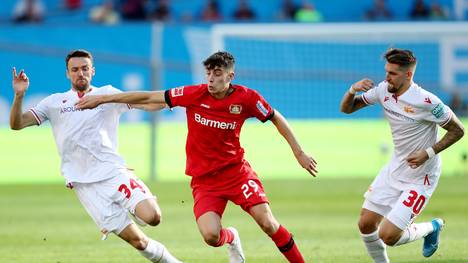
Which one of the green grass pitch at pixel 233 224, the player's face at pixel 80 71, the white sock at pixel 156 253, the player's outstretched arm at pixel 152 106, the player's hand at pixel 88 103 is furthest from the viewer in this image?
the green grass pitch at pixel 233 224

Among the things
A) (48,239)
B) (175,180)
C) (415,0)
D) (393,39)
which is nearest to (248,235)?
(48,239)

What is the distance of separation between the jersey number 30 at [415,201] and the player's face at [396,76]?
3.66 ft

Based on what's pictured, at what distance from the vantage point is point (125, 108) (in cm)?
1221

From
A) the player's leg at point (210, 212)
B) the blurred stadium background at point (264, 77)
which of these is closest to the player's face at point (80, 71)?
the player's leg at point (210, 212)

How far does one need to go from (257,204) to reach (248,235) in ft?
17.9

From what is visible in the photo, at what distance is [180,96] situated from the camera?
11.6 metres

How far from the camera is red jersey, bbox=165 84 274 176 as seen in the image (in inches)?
453

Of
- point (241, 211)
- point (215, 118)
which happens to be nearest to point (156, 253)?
point (215, 118)

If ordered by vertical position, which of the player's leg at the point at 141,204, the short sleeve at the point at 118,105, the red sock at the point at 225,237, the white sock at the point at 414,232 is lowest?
the white sock at the point at 414,232

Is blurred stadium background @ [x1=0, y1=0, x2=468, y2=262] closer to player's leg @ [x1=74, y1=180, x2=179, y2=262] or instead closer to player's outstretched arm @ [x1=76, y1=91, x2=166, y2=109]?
player's leg @ [x1=74, y1=180, x2=179, y2=262]

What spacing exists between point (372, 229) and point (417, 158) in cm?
94

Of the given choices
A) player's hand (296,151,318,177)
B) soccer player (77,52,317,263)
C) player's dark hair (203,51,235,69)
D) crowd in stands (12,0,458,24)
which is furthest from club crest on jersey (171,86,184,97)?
crowd in stands (12,0,458,24)

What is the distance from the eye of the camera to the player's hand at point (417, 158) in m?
11.6

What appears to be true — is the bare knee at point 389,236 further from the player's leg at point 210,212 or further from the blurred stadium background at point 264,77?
the blurred stadium background at point 264,77
